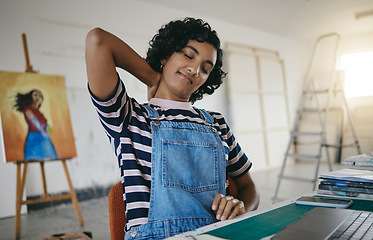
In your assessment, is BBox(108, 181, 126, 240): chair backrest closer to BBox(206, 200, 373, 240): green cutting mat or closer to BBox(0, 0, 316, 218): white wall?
BBox(206, 200, 373, 240): green cutting mat

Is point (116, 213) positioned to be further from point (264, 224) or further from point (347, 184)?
point (347, 184)

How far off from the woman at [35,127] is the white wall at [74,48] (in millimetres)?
666

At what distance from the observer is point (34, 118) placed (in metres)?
3.43

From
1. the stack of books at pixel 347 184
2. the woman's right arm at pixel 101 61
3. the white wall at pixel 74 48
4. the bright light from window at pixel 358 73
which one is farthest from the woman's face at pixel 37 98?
the bright light from window at pixel 358 73

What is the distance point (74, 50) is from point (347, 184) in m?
3.94

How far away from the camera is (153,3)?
16.9 ft

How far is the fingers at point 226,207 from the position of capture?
3.38ft

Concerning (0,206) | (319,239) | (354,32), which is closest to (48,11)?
(0,206)

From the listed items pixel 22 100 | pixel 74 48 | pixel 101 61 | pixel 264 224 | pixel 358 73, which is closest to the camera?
pixel 264 224

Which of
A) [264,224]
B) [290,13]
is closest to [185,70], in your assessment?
[264,224]

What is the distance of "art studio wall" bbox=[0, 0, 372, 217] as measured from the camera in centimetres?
384

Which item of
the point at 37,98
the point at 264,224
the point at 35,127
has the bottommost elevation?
the point at 264,224

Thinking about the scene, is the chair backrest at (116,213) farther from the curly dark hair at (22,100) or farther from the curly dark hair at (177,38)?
the curly dark hair at (22,100)

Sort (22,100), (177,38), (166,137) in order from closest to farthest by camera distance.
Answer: (166,137), (177,38), (22,100)
